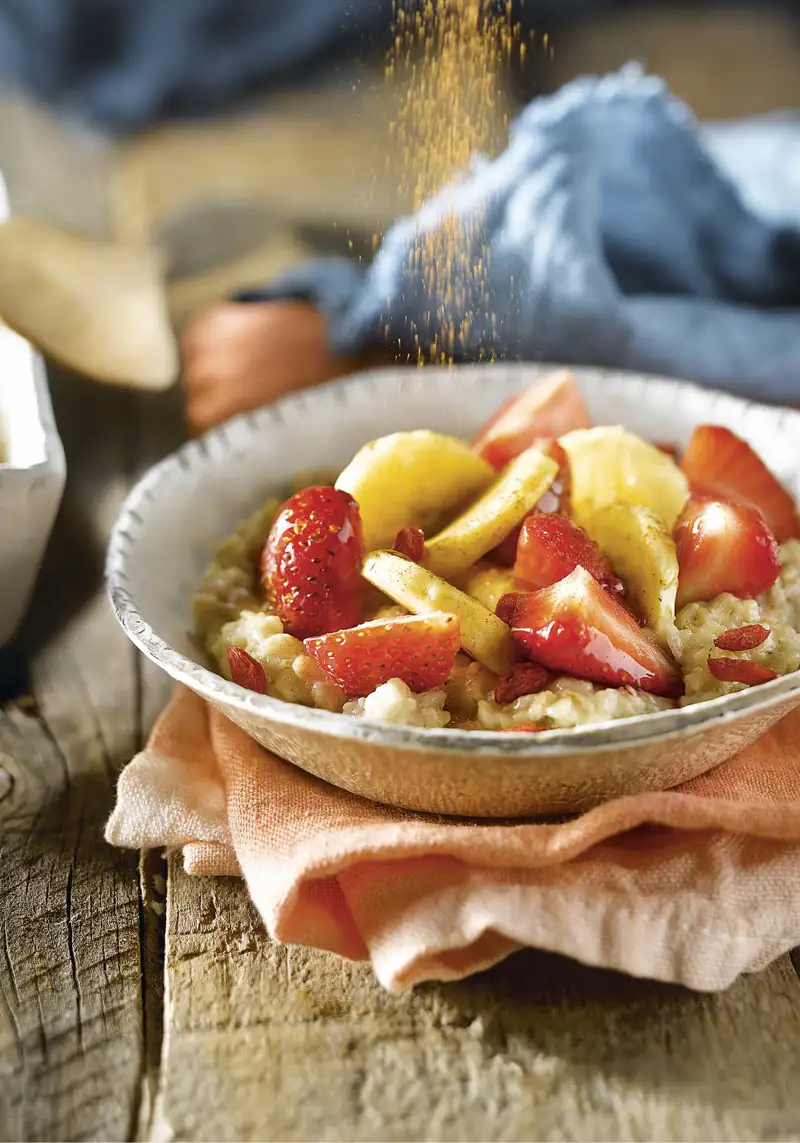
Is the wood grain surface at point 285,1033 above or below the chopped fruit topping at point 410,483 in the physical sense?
below

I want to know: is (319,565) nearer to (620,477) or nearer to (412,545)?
(412,545)

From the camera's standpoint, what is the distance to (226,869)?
1577mm

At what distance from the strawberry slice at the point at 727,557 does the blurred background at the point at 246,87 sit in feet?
6.95

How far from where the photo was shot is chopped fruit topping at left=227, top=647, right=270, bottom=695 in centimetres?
157

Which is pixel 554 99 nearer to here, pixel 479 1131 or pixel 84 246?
pixel 84 246

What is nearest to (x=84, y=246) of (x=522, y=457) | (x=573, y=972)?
(x=522, y=457)

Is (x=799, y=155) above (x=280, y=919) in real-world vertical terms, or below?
above

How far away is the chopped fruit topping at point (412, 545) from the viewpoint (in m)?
1.69

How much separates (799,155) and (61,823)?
239cm

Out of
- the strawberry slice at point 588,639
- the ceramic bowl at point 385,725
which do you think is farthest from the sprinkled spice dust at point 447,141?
the strawberry slice at point 588,639

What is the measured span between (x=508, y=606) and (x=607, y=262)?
144 cm

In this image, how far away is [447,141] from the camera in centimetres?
216

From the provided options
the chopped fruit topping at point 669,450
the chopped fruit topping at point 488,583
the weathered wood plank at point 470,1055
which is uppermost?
the chopped fruit topping at point 488,583

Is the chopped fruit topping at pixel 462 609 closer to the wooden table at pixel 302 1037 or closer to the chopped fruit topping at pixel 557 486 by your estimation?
the chopped fruit topping at pixel 557 486
